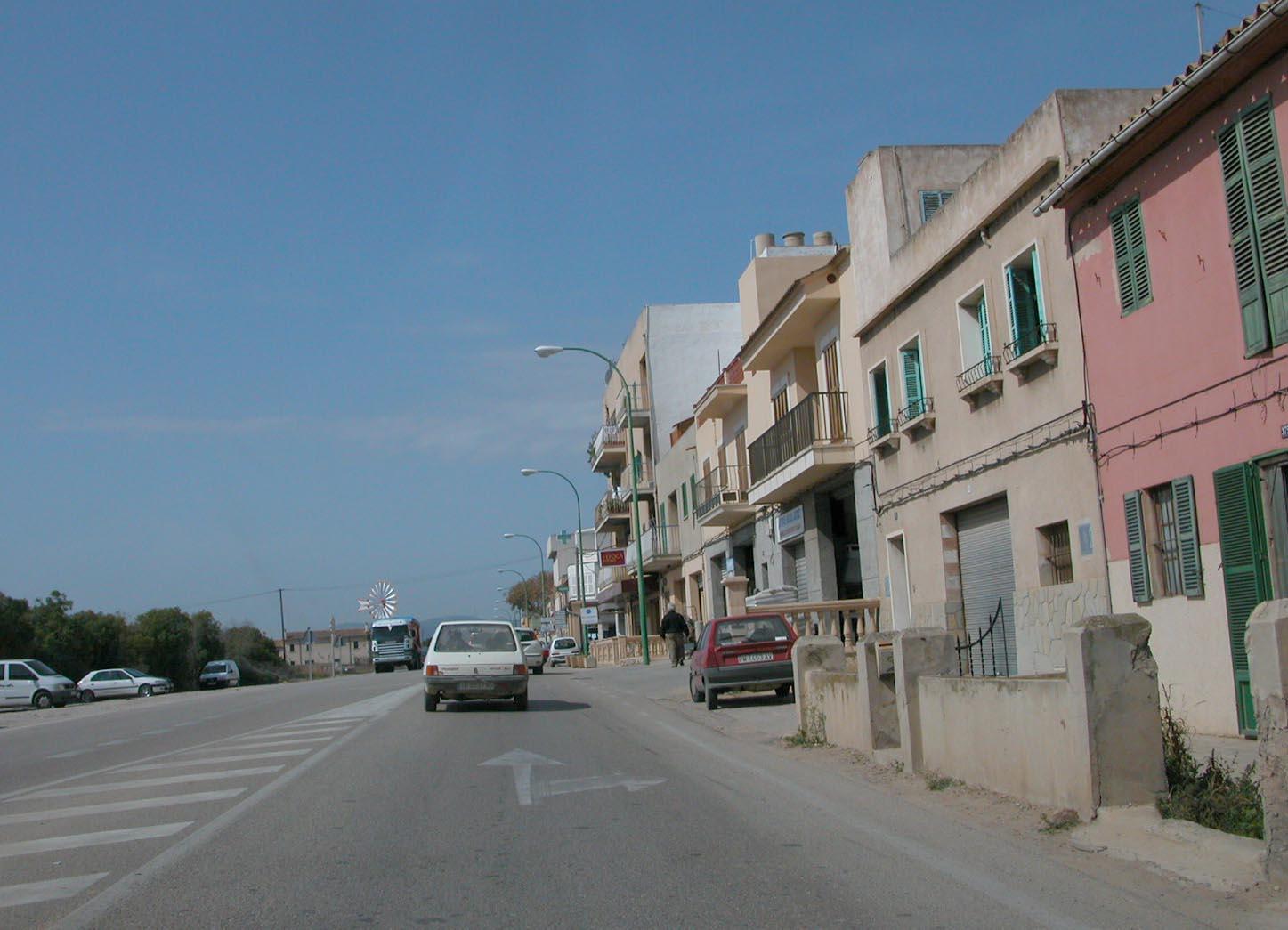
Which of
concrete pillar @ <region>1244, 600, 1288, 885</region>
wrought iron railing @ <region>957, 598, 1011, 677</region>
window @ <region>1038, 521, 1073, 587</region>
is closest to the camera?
concrete pillar @ <region>1244, 600, 1288, 885</region>

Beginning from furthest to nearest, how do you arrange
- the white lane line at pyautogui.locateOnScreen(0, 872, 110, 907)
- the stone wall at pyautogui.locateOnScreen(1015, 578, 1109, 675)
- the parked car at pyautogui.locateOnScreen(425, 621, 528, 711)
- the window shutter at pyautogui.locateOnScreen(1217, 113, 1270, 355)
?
the parked car at pyautogui.locateOnScreen(425, 621, 528, 711)
the stone wall at pyautogui.locateOnScreen(1015, 578, 1109, 675)
the window shutter at pyautogui.locateOnScreen(1217, 113, 1270, 355)
the white lane line at pyautogui.locateOnScreen(0, 872, 110, 907)

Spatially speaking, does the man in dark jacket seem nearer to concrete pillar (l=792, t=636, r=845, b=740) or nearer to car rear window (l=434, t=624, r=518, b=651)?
car rear window (l=434, t=624, r=518, b=651)

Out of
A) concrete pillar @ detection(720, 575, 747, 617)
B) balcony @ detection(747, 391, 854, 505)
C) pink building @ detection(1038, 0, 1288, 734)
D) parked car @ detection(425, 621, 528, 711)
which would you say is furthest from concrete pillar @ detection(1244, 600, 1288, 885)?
concrete pillar @ detection(720, 575, 747, 617)

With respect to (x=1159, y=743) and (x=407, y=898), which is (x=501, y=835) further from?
(x=1159, y=743)

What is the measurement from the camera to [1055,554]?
1692 centimetres

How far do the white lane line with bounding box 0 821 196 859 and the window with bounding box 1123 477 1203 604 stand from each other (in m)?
9.86

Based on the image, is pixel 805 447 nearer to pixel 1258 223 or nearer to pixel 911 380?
pixel 911 380

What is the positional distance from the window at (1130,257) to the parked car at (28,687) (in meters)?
42.5

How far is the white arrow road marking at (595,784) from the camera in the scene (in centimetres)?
1148

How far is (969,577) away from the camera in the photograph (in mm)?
20188

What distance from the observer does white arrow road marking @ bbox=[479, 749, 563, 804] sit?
11.5 metres

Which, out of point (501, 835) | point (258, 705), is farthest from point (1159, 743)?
point (258, 705)

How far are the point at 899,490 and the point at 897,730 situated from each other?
10514 mm

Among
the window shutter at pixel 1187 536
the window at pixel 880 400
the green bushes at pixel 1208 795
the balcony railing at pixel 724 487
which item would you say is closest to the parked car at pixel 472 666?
the window at pixel 880 400
